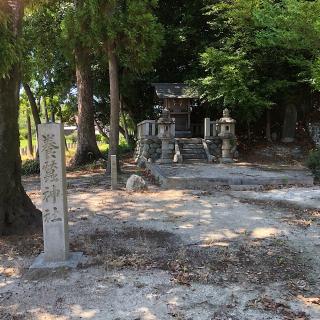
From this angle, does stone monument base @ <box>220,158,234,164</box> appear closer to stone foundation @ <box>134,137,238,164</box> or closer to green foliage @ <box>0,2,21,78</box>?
stone foundation @ <box>134,137,238,164</box>

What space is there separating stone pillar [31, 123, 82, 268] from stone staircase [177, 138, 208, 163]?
10.4m

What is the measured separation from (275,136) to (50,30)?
1083cm

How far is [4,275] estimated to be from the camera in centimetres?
462

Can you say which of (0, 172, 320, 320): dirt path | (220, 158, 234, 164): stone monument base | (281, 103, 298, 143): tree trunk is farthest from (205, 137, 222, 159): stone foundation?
(0, 172, 320, 320): dirt path

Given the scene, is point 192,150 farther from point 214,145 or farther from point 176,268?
point 176,268

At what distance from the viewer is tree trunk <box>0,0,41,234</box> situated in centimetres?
580

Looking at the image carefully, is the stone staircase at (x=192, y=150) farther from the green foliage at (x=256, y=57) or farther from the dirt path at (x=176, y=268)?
the dirt path at (x=176, y=268)

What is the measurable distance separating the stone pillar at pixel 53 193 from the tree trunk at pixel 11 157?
131cm

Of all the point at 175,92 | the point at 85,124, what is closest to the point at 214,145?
the point at 175,92

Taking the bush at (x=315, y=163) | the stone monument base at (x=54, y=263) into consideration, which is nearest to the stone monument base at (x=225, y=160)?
the bush at (x=315, y=163)

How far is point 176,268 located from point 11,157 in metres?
3.02

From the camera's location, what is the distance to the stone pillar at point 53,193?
4.78 meters

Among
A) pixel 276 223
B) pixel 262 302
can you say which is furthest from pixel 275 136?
pixel 262 302

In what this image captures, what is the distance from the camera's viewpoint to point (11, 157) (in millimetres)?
5926
